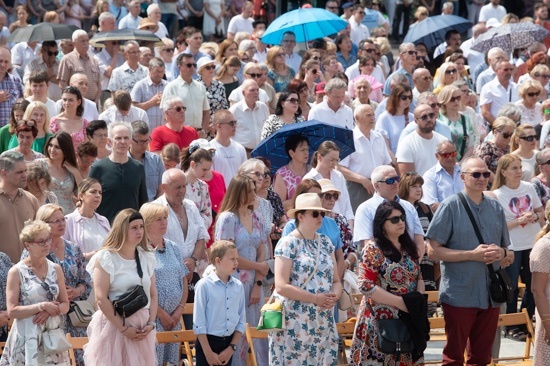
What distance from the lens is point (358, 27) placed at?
2239 cm

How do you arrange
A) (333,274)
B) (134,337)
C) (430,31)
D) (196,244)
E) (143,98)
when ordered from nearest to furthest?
(134,337), (333,274), (196,244), (143,98), (430,31)

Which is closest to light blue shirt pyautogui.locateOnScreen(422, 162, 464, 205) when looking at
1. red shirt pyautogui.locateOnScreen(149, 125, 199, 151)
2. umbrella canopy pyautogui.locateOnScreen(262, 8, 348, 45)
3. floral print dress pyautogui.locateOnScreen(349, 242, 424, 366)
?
red shirt pyautogui.locateOnScreen(149, 125, 199, 151)

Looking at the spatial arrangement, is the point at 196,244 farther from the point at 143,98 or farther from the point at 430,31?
the point at 430,31

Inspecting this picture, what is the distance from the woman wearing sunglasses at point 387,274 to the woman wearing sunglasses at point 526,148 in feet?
12.1

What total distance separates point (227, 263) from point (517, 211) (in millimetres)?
3750

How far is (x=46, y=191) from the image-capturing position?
11.0 metres

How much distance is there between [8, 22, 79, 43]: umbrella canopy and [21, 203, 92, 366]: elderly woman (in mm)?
7492

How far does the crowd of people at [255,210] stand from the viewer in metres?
9.51

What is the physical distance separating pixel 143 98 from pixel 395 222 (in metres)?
6.37

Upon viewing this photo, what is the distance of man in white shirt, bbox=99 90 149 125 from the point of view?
547 inches

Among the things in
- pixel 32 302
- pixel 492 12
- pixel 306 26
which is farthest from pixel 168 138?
pixel 492 12

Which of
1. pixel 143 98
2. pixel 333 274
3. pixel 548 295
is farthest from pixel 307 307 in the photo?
pixel 143 98

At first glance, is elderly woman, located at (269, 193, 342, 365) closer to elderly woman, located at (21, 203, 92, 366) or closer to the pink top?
elderly woman, located at (21, 203, 92, 366)

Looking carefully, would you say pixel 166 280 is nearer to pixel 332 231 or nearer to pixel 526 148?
pixel 332 231
